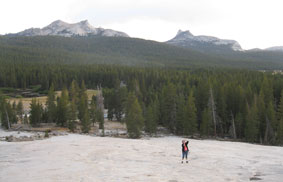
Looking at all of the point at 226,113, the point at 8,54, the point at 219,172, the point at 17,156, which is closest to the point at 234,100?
the point at 226,113

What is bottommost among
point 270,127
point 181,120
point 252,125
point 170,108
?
point 181,120

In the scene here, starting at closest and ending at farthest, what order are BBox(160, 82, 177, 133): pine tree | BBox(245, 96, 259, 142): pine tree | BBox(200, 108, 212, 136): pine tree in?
BBox(245, 96, 259, 142): pine tree < BBox(200, 108, 212, 136): pine tree < BBox(160, 82, 177, 133): pine tree

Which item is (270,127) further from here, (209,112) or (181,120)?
(181,120)

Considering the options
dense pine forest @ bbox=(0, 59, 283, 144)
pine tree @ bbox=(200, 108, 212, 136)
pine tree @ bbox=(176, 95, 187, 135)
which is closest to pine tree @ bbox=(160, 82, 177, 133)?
dense pine forest @ bbox=(0, 59, 283, 144)

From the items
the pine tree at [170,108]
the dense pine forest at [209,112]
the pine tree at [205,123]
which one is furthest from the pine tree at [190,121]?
the pine tree at [170,108]

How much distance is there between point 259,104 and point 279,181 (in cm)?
4229

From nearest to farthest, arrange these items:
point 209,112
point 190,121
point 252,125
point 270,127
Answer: point 270,127, point 252,125, point 190,121, point 209,112

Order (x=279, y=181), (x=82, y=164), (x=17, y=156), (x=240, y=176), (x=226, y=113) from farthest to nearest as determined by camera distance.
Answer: (x=226, y=113) → (x=17, y=156) → (x=82, y=164) → (x=240, y=176) → (x=279, y=181)

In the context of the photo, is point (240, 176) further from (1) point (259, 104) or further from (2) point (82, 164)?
(1) point (259, 104)

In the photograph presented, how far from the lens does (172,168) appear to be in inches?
841

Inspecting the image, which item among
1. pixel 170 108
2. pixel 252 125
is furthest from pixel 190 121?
pixel 252 125

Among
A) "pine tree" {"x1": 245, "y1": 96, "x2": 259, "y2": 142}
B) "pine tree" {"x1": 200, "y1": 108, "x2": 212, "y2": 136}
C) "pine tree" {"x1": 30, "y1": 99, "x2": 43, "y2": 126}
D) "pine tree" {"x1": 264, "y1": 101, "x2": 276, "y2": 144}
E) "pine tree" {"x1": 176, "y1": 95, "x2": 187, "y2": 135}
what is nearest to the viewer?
"pine tree" {"x1": 264, "y1": 101, "x2": 276, "y2": 144}

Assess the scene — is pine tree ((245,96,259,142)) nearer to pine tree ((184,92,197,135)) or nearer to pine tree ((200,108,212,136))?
pine tree ((200,108,212,136))

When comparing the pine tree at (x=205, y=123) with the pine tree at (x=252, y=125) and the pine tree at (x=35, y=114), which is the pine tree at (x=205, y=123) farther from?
the pine tree at (x=35, y=114)
